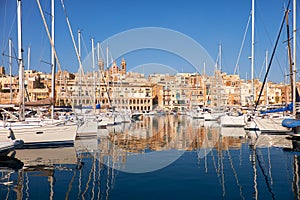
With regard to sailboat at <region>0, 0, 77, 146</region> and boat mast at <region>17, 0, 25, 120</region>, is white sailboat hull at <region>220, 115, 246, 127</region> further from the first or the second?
boat mast at <region>17, 0, 25, 120</region>

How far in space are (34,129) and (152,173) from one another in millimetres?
8068

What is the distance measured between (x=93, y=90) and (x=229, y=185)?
2302 cm

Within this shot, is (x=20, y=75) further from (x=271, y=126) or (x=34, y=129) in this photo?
(x=271, y=126)

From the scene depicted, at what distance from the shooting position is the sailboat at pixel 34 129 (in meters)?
15.9

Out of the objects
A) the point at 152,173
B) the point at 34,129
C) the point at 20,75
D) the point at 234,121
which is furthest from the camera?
the point at 234,121

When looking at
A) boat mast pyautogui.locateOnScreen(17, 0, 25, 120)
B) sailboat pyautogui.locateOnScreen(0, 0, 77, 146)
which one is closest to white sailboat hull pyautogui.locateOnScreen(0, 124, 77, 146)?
sailboat pyautogui.locateOnScreen(0, 0, 77, 146)

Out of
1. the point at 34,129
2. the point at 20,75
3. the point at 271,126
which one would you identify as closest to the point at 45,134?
the point at 34,129

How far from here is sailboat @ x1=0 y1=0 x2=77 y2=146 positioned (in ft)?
52.1

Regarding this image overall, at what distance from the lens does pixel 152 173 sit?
421 inches

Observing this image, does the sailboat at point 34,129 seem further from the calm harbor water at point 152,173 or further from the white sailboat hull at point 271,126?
the white sailboat hull at point 271,126

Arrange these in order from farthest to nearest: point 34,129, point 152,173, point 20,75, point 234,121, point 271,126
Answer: point 234,121 < point 271,126 < point 20,75 < point 34,129 < point 152,173

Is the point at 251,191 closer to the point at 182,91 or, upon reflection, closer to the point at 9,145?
the point at 9,145

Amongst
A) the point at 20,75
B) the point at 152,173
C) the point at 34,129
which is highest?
the point at 20,75

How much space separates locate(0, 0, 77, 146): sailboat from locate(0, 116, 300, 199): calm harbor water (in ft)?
3.46
